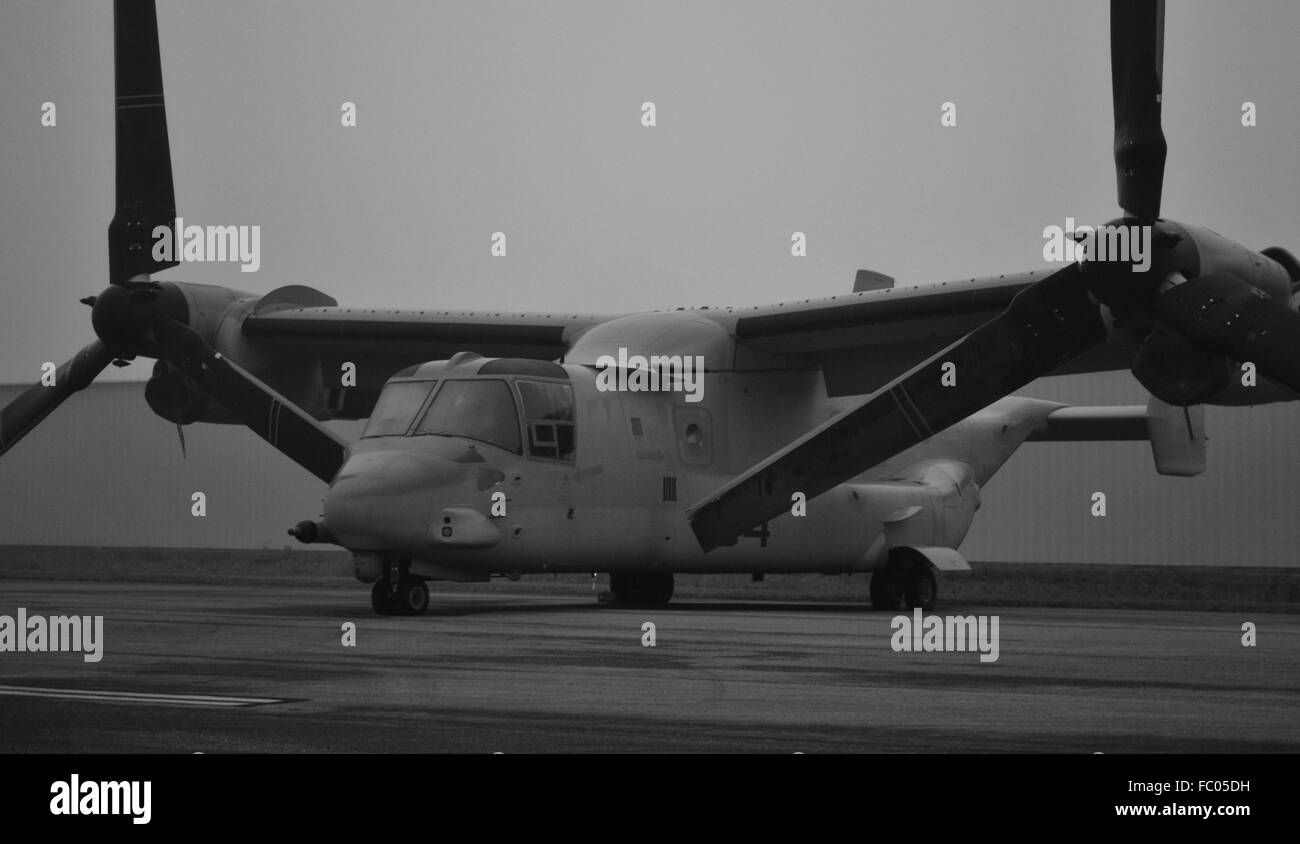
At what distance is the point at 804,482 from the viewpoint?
18562 mm

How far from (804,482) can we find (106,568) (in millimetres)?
21853

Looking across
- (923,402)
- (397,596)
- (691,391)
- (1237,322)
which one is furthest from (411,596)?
(1237,322)

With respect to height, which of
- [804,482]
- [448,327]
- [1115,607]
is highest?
[448,327]

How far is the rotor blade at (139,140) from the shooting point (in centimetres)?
2117

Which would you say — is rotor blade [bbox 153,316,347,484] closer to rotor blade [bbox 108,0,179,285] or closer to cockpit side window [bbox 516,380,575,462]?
rotor blade [bbox 108,0,179,285]

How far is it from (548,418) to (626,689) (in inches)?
353

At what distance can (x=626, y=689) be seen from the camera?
33.6 feet

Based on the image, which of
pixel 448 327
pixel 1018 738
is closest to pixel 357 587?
pixel 448 327

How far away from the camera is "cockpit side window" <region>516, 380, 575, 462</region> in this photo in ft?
61.7

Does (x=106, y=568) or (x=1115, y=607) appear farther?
(x=106, y=568)

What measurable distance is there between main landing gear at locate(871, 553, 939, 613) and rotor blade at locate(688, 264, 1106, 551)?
3.86m

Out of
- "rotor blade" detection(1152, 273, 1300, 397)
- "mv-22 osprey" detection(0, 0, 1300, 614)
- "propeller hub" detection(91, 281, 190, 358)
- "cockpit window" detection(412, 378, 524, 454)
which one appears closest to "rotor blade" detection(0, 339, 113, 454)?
"mv-22 osprey" detection(0, 0, 1300, 614)

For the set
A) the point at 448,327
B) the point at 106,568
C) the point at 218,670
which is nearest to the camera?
the point at 218,670
